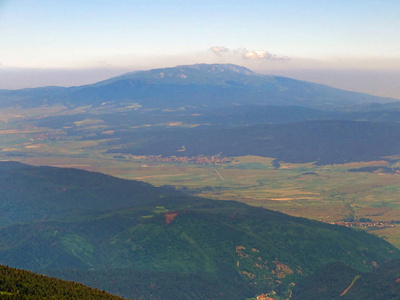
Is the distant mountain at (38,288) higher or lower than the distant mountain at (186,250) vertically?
higher

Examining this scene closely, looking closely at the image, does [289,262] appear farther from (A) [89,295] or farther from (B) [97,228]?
(A) [89,295]

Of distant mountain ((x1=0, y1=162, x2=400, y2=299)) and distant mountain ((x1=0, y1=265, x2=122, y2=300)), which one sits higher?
distant mountain ((x1=0, y1=265, x2=122, y2=300))

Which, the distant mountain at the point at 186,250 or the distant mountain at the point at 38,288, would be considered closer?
the distant mountain at the point at 38,288

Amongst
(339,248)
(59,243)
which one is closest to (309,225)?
(339,248)

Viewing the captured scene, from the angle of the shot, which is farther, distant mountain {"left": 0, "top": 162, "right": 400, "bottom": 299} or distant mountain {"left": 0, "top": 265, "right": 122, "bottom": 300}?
distant mountain {"left": 0, "top": 162, "right": 400, "bottom": 299}
